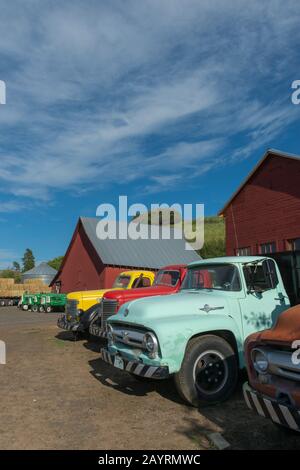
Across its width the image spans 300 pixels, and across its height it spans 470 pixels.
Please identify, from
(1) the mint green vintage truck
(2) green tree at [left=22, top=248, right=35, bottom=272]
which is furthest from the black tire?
(2) green tree at [left=22, top=248, right=35, bottom=272]

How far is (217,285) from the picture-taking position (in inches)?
266

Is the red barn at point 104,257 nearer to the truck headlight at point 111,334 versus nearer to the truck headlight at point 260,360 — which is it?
the truck headlight at point 111,334

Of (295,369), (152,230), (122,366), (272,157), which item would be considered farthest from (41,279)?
(295,369)

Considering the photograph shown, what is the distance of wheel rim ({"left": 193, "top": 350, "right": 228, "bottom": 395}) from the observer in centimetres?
575

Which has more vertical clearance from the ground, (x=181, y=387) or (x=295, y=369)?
(x=295, y=369)

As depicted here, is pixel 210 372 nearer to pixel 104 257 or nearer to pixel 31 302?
pixel 104 257

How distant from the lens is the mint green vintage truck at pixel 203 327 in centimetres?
560

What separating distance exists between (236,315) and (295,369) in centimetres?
258

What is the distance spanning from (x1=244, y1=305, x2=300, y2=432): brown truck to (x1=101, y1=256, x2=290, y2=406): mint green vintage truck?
141cm

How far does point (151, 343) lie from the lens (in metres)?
5.64

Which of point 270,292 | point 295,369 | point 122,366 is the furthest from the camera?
point 270,292
